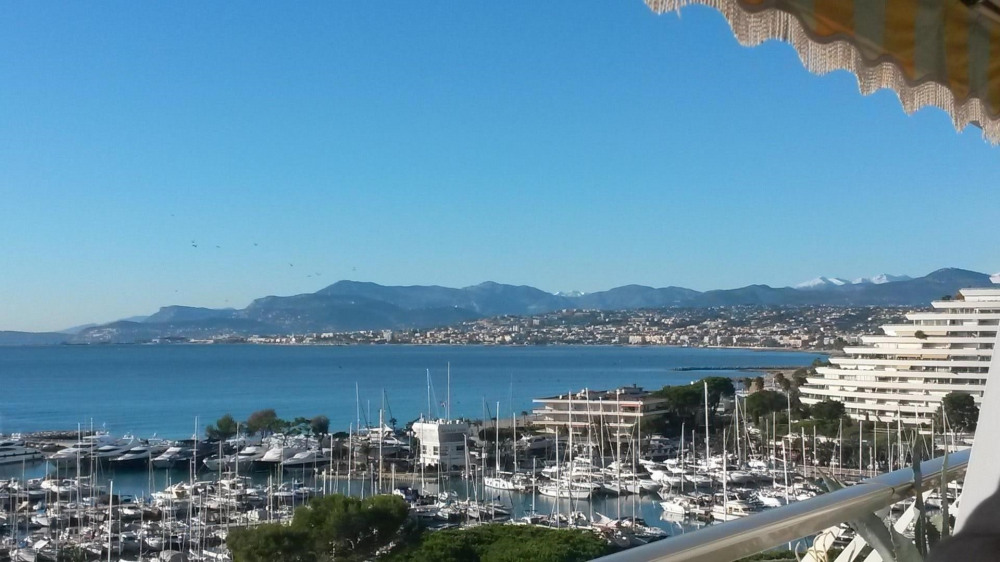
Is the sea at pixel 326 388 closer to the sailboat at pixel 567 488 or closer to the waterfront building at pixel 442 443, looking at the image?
the sailboat at pixel 567 488

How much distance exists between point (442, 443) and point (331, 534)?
9.89 m

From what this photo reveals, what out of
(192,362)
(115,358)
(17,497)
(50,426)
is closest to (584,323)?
(50,426)

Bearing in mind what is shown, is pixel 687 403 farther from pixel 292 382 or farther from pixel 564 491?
pixel 292 382

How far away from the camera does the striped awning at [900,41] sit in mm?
1020

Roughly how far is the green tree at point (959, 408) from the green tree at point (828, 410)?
247 centimetres

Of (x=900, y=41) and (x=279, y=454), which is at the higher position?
(x=900, y=41)

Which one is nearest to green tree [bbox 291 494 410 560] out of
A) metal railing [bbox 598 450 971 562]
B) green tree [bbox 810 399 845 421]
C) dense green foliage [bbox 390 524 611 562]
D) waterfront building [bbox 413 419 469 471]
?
dense green foliage [bbox 390 524 611 562]

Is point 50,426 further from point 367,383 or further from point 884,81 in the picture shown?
point 884,81

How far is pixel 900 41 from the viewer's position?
1221 mm

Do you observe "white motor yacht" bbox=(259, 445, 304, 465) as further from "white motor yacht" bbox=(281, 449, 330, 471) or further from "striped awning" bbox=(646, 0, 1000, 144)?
"striped awning" bbox=(646, 0, 1000, 144)

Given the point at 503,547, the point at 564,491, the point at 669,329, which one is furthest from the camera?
the point at 669,329

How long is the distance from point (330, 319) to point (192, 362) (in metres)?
21.6

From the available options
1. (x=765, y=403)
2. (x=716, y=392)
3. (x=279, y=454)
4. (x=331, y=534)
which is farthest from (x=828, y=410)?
(x=279, y=454)

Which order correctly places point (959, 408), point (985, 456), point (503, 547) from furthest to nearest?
point (959, 408) < point (503, 547) < point (985, 456)
